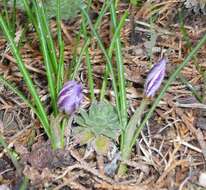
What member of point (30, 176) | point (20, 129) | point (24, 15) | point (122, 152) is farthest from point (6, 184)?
point (24, 15)

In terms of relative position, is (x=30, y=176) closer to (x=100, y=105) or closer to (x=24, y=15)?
(x=100, y=105)

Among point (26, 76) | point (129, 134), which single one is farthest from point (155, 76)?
point (26, 76)

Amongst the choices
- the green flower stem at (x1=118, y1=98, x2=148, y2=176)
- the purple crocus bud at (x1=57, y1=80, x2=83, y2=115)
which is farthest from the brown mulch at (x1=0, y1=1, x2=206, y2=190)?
the purple crocus bud at (x1=57, y1=80, x2=83, y2=115)

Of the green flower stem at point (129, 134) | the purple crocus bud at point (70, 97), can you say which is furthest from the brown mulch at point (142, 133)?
the purple crocus bud at point (70, 97)

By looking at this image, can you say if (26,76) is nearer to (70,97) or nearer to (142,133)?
(70,97)

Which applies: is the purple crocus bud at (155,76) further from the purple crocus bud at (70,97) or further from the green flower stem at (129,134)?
the purple crocus bud at (70,97)
